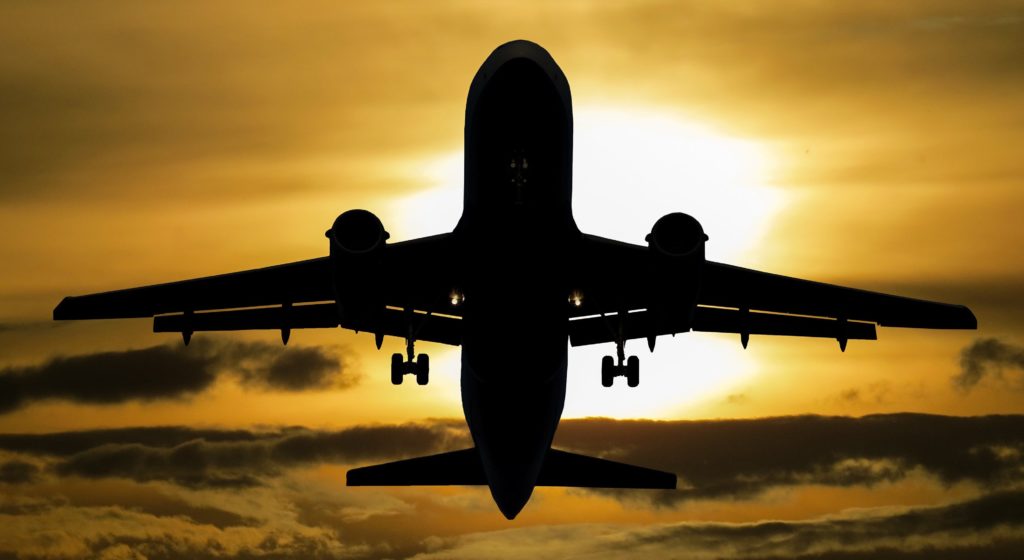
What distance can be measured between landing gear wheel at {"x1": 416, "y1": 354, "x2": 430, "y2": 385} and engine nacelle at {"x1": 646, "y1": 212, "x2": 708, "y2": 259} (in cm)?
735

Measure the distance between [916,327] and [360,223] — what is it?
16.1 metres

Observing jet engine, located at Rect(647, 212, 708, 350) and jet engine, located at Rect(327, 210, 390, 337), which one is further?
jet engine, located at Rect(647, 212, 708, 350)

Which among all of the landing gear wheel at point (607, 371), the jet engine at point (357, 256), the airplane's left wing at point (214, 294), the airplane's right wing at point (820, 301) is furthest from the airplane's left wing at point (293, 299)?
the airplane's right wing at point (820, 301)

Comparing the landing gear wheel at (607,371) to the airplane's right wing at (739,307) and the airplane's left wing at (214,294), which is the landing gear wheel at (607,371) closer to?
the airplane's right wing at (739,307)

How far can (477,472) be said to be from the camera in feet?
135

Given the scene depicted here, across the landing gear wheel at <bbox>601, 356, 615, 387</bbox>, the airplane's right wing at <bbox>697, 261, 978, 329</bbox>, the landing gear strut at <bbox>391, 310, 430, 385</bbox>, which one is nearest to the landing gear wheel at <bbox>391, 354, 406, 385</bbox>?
the landing gear strut at <bbox>391, 310, 430, 385</bbox>

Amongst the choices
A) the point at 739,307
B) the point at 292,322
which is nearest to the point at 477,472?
the point at 292,322

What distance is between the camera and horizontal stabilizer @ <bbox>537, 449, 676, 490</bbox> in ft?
134

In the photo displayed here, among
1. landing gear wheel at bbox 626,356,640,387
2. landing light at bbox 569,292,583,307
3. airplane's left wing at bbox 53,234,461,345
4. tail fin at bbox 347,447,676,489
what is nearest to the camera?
airplane's left wing at bbox 53,234,461,345

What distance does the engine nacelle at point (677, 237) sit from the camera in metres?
29.2

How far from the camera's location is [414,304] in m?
35.0

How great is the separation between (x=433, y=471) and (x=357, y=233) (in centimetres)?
1392

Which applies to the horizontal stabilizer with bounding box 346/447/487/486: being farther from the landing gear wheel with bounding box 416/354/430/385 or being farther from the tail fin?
the landing gear wheel with bounding box 416/354/430/385

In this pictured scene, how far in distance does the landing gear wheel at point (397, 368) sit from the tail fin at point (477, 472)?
23.0 ft
